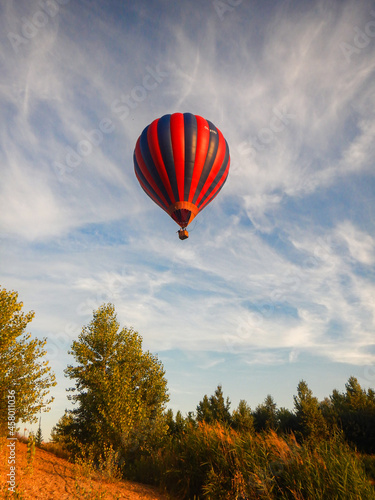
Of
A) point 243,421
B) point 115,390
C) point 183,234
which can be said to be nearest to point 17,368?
point 115,390

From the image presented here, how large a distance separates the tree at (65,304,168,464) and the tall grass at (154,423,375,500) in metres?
5.22

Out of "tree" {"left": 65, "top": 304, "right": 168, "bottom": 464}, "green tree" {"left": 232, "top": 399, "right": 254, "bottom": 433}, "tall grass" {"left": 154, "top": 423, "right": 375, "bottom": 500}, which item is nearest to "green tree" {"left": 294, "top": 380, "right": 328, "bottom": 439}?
"green tree" {"left": 232, "top": 399, "right": 254, "bottom": 433}

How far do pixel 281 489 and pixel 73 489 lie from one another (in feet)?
25.5

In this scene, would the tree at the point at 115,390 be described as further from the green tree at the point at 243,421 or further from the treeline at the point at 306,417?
the green tree at the point at 243,421

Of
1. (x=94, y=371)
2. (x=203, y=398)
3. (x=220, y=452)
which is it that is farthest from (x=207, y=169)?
(x=203, y=398)

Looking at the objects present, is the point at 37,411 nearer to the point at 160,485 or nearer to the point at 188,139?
the point at 160,485

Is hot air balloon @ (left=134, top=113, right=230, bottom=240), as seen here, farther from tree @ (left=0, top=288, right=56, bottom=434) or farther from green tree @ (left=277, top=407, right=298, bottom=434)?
green tree @ (left=277, top=407, right=298, bottom=434)

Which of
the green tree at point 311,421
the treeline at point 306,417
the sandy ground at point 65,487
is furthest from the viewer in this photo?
the green tree at point 311,421

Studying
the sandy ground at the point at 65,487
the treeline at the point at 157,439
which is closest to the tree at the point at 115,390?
the treeline at the point at 157,439

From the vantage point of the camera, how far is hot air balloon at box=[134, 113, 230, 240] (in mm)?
23203

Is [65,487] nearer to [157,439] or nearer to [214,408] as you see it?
[157,439]

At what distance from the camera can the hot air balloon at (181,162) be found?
2320 cm

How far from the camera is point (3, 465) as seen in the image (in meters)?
12.3

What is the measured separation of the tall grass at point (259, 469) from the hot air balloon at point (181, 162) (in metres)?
15.2
